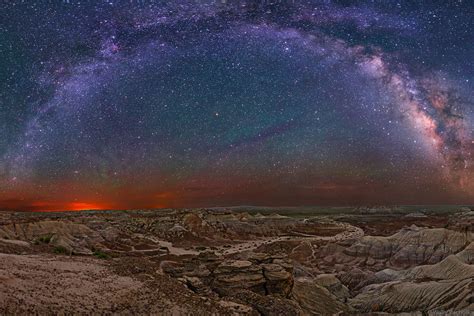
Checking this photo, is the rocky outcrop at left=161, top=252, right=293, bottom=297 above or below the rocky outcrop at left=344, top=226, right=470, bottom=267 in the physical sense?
above

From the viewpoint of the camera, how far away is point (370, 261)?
207 ft

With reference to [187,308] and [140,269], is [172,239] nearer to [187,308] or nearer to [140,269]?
[140,269]

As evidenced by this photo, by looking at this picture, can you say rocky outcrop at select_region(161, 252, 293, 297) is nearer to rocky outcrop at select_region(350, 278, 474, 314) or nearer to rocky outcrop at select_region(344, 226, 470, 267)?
rocky outcrop at select_region(350, 278, 474, 314)

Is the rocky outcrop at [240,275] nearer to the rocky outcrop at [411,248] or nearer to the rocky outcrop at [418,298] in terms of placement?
the rocky outcrop at [418,298]

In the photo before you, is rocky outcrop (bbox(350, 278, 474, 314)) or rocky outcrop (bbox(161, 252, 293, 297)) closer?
rocky outcrop (bbox(161, 252, 293, 297))

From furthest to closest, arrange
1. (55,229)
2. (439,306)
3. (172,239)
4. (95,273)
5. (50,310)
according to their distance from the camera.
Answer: (172,239)
(55,229)
(439,306)
(95,273)
(50,310)

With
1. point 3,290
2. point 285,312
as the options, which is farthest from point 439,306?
point 3,290

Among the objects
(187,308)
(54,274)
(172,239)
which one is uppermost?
(54,274)

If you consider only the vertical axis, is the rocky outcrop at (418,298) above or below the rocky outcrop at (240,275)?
below

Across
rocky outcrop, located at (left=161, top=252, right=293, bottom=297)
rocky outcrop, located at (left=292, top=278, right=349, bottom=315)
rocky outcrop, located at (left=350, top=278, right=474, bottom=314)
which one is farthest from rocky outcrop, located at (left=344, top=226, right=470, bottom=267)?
rocky outcrop, located at (left=161, top=252, right=293, bottom=297)

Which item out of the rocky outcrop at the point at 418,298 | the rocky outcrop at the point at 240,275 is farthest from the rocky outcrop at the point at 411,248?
the rocky outcrop at the point at 240,275

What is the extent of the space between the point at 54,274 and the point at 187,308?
8.34 metres

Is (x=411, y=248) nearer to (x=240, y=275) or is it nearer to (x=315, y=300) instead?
(x=315, y=300)

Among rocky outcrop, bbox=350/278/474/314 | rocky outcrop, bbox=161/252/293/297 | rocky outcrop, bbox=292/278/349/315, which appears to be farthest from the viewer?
rocky outcrop, bbox=292/278/349/315
